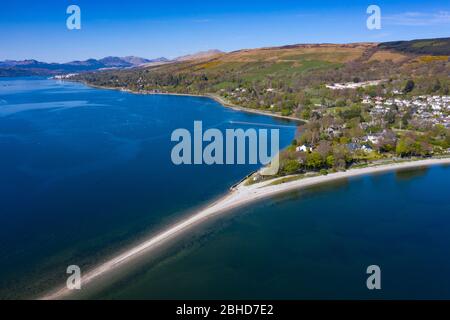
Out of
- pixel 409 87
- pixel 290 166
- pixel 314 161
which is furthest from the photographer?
pixel 409 87

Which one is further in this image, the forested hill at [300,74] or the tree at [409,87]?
the forested hill at [300,74]

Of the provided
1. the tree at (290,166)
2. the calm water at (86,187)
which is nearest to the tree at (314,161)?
the tree at (290,166)

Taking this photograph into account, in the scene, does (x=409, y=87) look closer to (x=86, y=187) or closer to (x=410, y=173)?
(x=410, y=173)

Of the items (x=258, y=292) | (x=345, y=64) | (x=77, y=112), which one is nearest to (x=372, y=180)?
(x=258, y=292)

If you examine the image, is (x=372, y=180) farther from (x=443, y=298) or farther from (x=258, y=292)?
(x=258, y=292)

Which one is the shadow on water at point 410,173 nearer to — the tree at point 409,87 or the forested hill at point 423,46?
the tree at point 409,87

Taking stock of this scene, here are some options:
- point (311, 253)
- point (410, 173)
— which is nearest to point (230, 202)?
point (311, 253)
